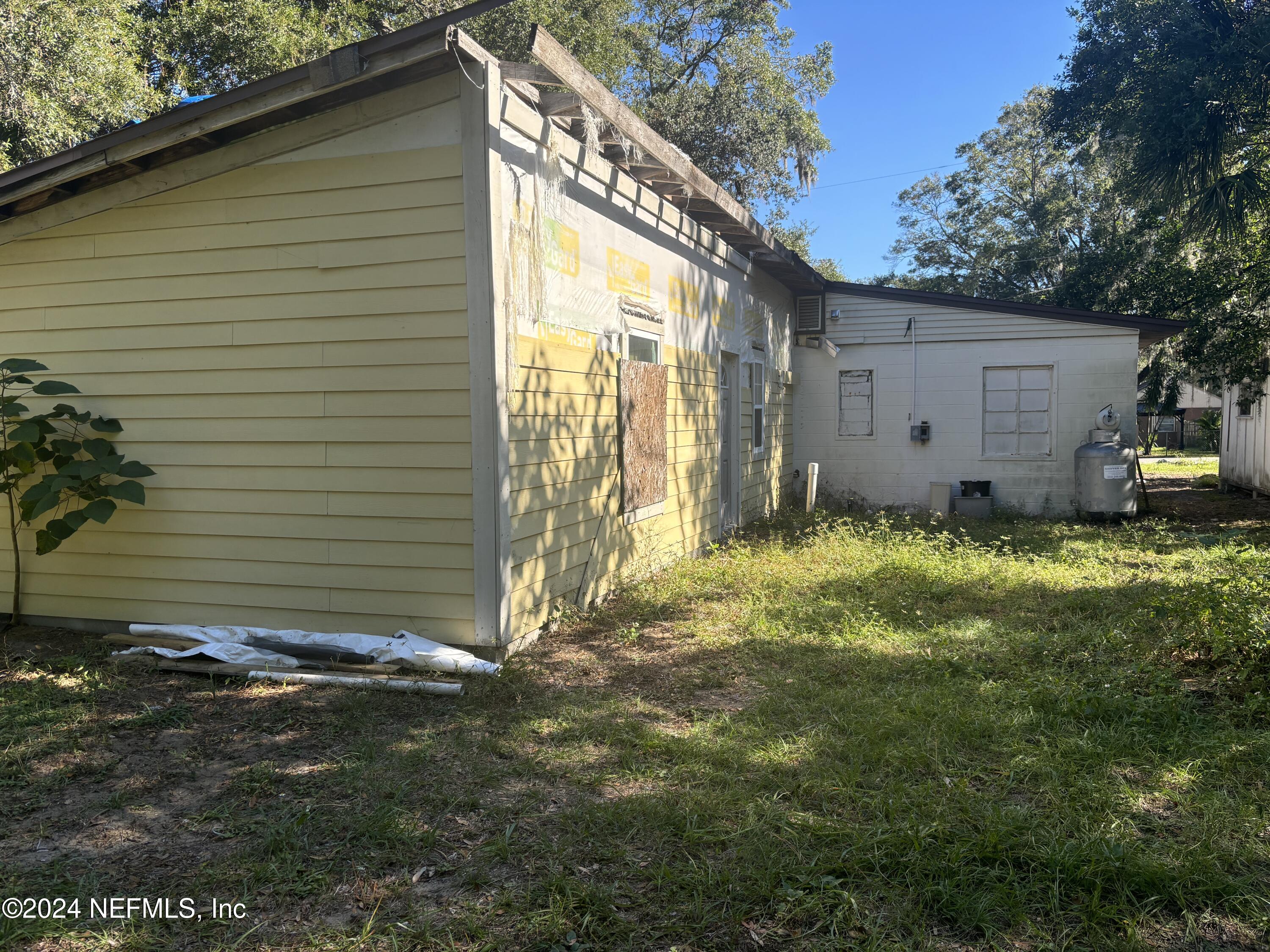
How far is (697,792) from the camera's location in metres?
3.19

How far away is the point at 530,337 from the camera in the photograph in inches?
197

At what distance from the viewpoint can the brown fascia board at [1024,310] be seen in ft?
35.6

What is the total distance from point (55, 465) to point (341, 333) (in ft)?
6.91

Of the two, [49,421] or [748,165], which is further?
[748,165]

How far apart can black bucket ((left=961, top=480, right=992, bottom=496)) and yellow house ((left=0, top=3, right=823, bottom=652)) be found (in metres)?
7.73

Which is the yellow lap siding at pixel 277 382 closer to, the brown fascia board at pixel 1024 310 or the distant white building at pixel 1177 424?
the brown fascia board at pixel 1024 310

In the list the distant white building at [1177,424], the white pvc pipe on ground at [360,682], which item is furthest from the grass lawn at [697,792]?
the distant white building at [1177,424]

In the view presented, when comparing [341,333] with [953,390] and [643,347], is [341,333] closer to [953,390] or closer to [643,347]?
[643,347]

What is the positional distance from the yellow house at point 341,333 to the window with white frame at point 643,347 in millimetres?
855

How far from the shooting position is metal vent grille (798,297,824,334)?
12.2 meters

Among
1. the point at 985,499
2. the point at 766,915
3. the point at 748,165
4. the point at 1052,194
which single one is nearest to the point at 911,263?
the point at 1052,194

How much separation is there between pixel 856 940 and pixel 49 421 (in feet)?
18.6

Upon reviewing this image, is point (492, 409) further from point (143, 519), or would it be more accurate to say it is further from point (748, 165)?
point (748, 165)

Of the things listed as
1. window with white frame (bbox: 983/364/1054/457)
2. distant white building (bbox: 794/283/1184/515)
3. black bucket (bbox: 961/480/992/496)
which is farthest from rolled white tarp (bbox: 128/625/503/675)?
window with white frame (bbox: 983/364/1054/457)
